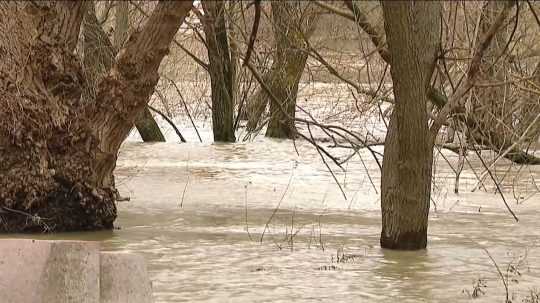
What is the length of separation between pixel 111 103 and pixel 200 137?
13180mm

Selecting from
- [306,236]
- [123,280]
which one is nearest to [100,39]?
[306,236]

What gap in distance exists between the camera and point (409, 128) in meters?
8.09

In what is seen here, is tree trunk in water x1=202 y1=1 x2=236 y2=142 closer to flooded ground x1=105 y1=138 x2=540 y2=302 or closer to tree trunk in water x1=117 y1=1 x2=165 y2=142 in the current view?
tree trunk in water x1=117 y1=1 x2=165 y2=142

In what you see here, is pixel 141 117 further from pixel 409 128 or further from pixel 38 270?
pixel 38 270

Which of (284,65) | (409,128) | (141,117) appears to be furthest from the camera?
(141,117)

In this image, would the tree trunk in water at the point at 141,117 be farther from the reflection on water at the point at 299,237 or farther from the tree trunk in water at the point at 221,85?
the reflection on water at the point at 299,237

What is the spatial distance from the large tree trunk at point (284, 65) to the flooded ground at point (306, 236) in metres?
1.15

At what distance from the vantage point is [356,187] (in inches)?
556

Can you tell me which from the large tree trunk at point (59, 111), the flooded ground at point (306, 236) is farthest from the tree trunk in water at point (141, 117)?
the large tree trunk at point (59, 111)

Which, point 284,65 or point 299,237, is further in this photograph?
point 284,65

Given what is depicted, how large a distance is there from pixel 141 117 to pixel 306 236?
10.8 meters

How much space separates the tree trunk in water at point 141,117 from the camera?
696 inches

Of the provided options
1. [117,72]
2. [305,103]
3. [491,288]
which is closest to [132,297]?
[491,288]

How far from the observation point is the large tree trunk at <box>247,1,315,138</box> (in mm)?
14773
